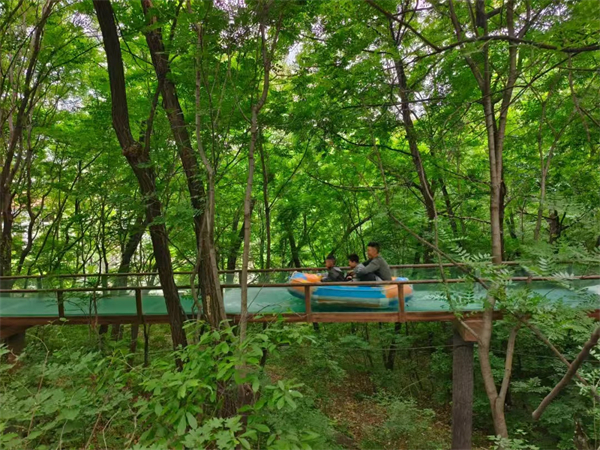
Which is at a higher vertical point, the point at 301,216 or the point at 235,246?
the point at 301,216

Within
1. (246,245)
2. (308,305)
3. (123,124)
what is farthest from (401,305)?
(123,124)

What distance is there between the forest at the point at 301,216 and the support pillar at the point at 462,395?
0.09 ft

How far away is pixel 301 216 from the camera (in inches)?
398

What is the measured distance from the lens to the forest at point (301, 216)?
2059 millimetres

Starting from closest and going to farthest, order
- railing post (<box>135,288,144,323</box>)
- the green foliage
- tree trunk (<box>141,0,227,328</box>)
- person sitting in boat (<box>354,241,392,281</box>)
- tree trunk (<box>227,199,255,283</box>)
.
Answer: tree trunk (<box>141,0,227,328</box>), person sitting in boat (<box>354,241,392,281</box>), railing post (<box>135,288,144,323</box>), the green foliage, tree trunk (<box>227,199,255,283</box>)

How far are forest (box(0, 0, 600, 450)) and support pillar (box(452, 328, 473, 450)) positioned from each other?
3 centimetres

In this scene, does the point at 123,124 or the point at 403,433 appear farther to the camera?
the point at 403,433

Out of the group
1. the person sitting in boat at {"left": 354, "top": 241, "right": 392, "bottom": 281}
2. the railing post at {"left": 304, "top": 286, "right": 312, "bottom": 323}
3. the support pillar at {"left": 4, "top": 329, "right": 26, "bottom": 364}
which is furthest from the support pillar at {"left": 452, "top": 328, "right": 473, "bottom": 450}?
the support pillar at {"left": 4, "top": 329, "right": 26, "bottom": 364}

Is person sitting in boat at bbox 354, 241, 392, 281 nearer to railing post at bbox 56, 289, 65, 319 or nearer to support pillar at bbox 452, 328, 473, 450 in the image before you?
support pillar at bbox 452, 328, 473, 450

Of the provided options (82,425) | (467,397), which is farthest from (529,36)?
(467,397)

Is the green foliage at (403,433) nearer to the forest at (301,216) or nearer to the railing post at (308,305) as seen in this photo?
the forest at (301,216)

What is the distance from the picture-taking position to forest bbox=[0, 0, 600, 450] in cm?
206

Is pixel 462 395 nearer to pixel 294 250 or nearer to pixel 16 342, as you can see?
pixel 294 250

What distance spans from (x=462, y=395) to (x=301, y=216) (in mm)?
6282
